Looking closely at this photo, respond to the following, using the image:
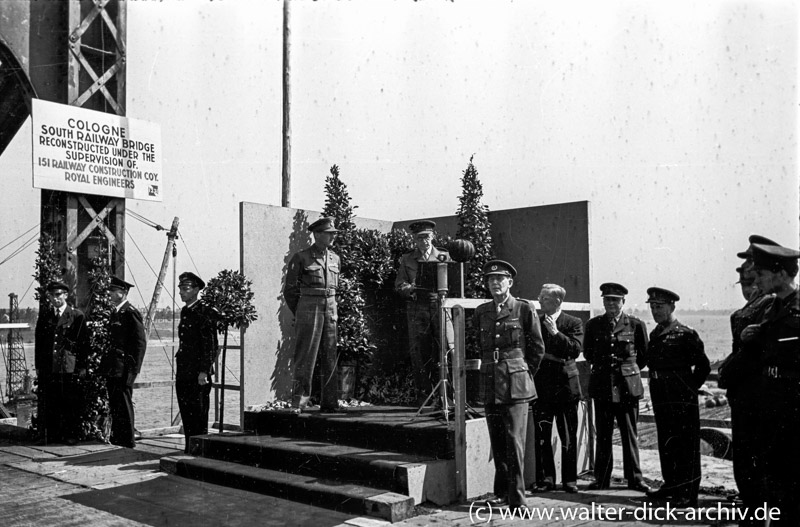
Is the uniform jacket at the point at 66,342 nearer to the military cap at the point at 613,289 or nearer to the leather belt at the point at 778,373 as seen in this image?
the military cap at the point at 613,289

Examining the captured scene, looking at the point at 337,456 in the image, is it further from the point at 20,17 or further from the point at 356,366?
the point at 20,17

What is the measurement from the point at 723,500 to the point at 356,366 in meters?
4.46

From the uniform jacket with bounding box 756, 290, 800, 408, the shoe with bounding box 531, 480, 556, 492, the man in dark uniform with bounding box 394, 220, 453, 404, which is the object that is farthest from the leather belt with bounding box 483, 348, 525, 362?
the uniform jacket with bounding box 756, 290, 800, 408

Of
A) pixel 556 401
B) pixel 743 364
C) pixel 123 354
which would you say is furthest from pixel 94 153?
pixel 743 364

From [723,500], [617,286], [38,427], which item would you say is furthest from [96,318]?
[723,500]

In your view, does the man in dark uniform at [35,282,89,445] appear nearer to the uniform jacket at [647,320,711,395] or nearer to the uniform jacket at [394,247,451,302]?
the uniform jacket at [394,247,451,302]

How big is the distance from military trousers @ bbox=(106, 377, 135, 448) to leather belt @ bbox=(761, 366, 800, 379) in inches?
276

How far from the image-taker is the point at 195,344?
7750 mm

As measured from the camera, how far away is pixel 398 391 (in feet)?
30.1

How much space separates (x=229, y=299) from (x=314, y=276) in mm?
941

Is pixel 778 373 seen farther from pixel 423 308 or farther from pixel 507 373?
pixel 423 308

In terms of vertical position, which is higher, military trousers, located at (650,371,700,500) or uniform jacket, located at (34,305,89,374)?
uniform jacket, located at (34,305,89,374)

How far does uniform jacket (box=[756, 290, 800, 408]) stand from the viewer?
434 centimetres

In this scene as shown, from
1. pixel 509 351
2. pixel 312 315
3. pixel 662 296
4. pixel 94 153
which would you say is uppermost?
pixel 94 153
